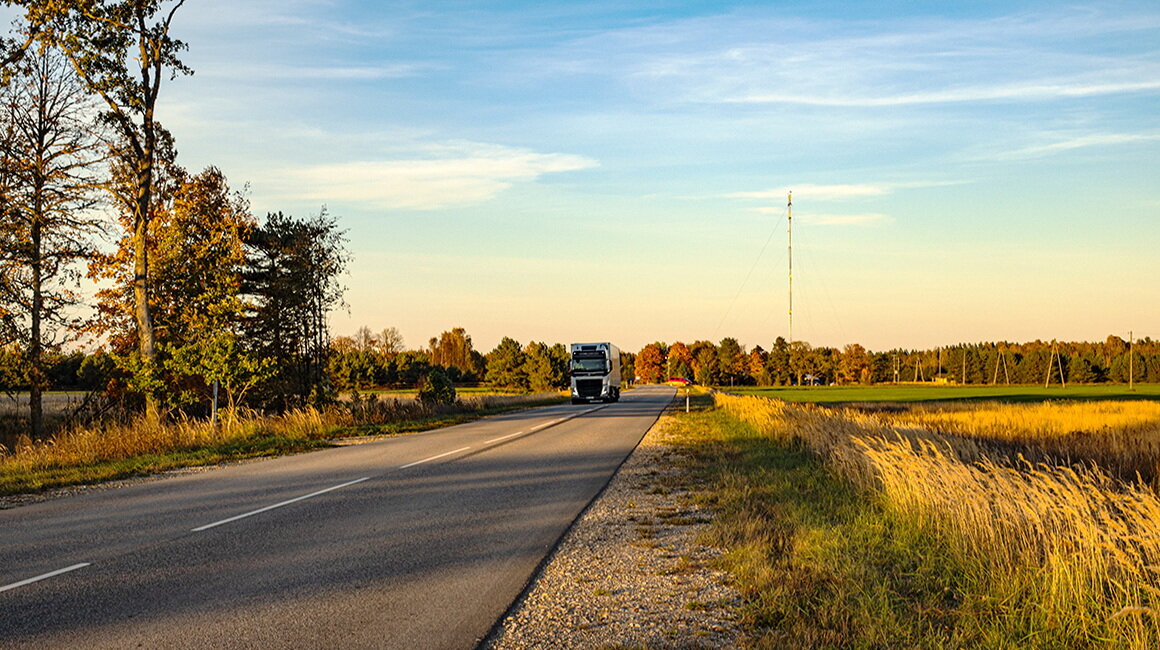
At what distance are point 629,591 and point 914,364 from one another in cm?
20097

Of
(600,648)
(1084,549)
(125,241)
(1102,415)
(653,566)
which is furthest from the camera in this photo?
(1102,415)

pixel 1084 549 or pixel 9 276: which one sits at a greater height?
pixel 9 276

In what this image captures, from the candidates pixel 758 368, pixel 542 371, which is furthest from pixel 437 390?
pixel 758 368

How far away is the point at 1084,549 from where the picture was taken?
6637mm

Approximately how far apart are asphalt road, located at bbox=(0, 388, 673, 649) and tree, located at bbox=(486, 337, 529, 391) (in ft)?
299

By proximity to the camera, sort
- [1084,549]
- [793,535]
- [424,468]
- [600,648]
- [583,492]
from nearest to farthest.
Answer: [600,648], [1084,549], [793,535], [583,492], [424,468]

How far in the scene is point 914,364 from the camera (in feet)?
628

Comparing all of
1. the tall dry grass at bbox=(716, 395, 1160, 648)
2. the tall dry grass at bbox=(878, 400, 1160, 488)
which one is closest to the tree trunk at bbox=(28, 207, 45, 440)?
the tall dry grass at bbox=(716, 395, 1160, 648)

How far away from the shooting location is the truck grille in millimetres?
52594

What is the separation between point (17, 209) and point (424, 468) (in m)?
15.7

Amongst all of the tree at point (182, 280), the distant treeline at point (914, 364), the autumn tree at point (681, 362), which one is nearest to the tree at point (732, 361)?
the distant treeline at point (914, 364)

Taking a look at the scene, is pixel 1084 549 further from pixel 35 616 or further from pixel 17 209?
pixel 17 209

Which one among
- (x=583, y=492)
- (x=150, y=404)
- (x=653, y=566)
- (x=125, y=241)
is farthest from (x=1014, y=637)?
(x=125, y=241)

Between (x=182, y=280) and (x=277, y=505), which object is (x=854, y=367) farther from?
(x=277, y=505)
